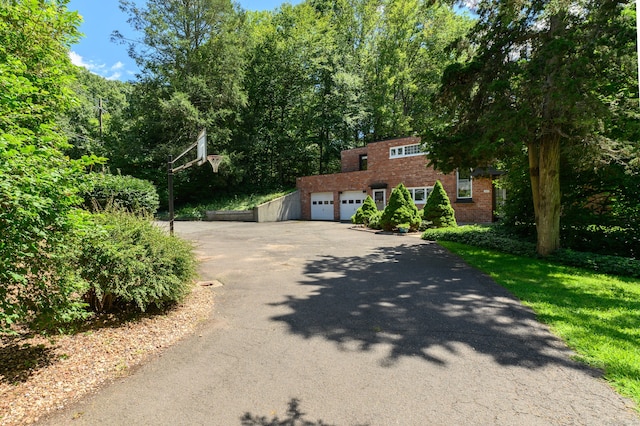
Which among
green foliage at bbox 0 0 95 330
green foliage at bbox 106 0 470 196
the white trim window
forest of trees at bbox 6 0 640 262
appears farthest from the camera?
green foliage at bbox 106 0 470 196

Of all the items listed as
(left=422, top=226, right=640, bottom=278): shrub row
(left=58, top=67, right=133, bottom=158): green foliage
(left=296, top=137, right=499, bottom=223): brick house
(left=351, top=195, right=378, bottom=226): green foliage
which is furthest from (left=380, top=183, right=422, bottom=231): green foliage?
(left=58, top=67, right=133, bottom=158): green foliage

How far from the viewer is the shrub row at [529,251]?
7.24m

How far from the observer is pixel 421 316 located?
4.60 meters

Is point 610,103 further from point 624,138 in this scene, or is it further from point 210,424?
point 210,424

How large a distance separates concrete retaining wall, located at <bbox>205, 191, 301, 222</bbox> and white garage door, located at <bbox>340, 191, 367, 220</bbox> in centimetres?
423

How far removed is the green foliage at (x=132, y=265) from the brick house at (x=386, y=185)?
1438cm

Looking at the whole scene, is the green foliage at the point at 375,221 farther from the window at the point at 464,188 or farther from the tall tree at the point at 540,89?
the tall tree at the point at 540,89

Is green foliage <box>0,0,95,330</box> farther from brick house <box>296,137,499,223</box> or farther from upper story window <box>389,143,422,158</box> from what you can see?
upper story window <box>389,143,422,158</box>

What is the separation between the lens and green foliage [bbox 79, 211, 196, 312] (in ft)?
13.3

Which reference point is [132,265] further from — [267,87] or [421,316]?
[267,87]

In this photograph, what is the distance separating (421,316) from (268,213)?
19.7 meters

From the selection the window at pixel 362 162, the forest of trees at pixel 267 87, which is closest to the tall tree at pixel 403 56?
the forest of trees at pixel 267 87

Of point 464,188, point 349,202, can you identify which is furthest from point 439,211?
point 349,202

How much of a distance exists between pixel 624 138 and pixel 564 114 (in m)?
2.90
